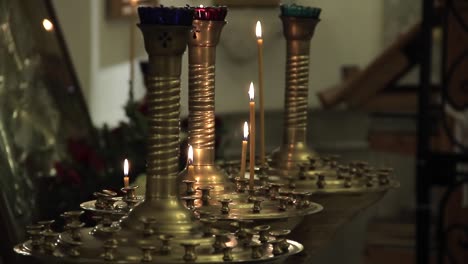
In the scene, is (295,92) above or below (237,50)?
below

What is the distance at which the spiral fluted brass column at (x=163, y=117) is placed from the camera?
0.90m

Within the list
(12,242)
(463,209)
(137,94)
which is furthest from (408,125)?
(12,242)

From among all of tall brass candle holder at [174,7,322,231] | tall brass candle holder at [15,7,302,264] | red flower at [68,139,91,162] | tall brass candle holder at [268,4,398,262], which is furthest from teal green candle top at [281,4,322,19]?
red flower at [68,139,91,162]

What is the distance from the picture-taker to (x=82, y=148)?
220cm

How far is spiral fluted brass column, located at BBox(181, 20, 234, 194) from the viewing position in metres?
1.13

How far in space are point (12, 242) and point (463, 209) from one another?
154cm

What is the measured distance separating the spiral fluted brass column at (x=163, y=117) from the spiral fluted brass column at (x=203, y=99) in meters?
0.21

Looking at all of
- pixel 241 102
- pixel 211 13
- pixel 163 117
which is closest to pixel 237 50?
pixel 241 102

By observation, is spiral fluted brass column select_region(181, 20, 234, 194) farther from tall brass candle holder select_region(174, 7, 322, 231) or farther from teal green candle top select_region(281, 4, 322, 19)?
teal green candle top select_region(281, 4, 322, 19)

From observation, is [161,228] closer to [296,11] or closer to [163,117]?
[163,117]

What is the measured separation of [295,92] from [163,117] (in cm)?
53

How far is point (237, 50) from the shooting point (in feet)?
10.6

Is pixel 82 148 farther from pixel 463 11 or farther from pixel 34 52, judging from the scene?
pixel 463 11

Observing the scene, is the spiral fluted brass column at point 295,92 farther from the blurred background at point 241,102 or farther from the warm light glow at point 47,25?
the warm light glow at point 47,25
